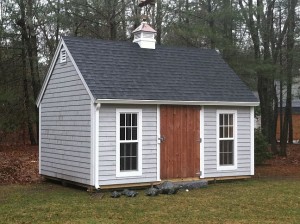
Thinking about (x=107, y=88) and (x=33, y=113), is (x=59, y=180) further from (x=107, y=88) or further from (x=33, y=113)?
(x=33, y=113)

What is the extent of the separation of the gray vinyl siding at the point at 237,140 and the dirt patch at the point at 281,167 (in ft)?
5.68

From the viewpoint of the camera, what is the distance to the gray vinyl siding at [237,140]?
47.5 feet

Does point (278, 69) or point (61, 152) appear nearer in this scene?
point (61, 152)

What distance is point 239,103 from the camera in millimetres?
14867

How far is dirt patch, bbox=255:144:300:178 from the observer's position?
17.3m

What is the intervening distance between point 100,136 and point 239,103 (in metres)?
4.65

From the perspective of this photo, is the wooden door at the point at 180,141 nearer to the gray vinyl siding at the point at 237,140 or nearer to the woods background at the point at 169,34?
A: the gray vinyl siding at the point at 237,140

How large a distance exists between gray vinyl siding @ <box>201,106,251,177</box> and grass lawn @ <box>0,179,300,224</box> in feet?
2.80

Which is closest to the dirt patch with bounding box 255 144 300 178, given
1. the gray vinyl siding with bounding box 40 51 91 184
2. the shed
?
the shed

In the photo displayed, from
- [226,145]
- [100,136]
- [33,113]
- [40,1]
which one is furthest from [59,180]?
[40,1]

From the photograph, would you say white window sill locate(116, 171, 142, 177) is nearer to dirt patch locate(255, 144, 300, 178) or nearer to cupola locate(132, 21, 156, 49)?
cupola locate(132, 21, 156, 49)

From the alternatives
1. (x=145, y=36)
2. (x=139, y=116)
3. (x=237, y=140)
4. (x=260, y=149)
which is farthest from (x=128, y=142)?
(x=260, y=149)

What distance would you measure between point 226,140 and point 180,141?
66.6 inches

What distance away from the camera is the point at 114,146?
12.9m
